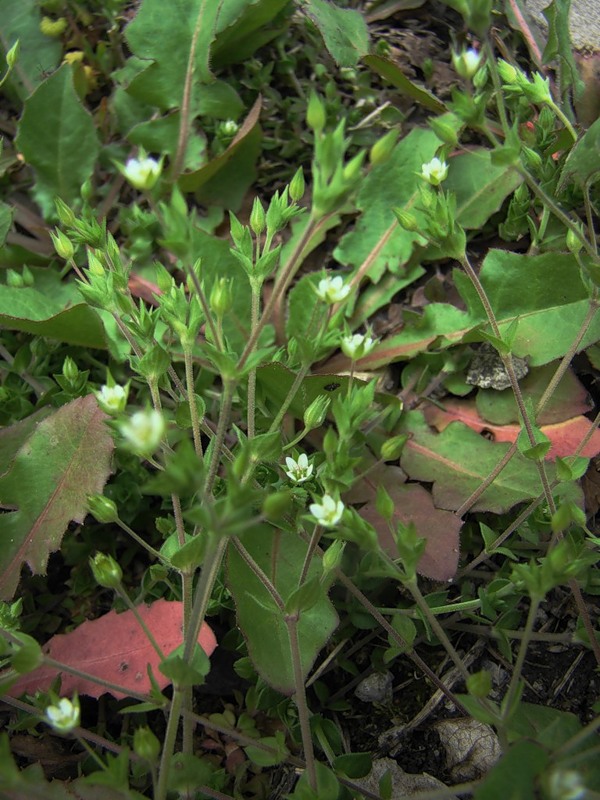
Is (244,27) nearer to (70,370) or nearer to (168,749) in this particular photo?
(70,370)

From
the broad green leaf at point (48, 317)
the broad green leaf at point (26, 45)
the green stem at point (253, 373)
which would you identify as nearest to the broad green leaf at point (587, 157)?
the green stem at point (253, 373)

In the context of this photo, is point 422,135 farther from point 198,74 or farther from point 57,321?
point 57,321

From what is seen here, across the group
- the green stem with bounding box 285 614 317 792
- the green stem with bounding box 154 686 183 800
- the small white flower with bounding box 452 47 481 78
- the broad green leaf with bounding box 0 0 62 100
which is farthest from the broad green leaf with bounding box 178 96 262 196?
the green stem with bounding box 154 686 183 800

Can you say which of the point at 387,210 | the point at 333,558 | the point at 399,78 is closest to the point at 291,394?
the point at 333,558

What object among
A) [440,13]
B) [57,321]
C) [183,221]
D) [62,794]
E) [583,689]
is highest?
[183,221]

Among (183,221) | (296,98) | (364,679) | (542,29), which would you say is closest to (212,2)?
(296,98)

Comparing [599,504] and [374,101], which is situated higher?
[374,101]

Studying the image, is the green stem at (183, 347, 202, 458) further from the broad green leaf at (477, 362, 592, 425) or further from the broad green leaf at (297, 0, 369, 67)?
the broad green leaf at (297, 0, 369, 67)
